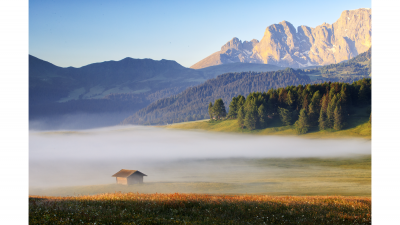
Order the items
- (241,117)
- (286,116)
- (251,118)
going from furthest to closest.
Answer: (241,117), (251,118), (286,116)

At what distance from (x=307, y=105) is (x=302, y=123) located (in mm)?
7265

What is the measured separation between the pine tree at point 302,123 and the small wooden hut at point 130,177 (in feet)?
188

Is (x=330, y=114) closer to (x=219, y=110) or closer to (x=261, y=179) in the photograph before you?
(x=219, y=110)

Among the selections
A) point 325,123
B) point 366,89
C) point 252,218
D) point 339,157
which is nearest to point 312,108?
point 325,123

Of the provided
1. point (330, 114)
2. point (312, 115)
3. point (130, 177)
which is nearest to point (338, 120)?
point (330, 114)

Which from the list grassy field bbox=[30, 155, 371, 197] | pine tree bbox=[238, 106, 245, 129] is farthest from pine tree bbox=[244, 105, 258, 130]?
grassy field bbox=[30, 155, 371, 197]

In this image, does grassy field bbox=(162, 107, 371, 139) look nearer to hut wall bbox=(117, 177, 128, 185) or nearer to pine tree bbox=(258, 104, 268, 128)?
pine tree bbox=(258, 104, 268, 128)

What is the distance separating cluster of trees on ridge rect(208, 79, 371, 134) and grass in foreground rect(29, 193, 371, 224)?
72.1 m

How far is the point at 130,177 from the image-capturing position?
42.1 meters

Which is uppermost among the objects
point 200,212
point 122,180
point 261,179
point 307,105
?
point 307,105
